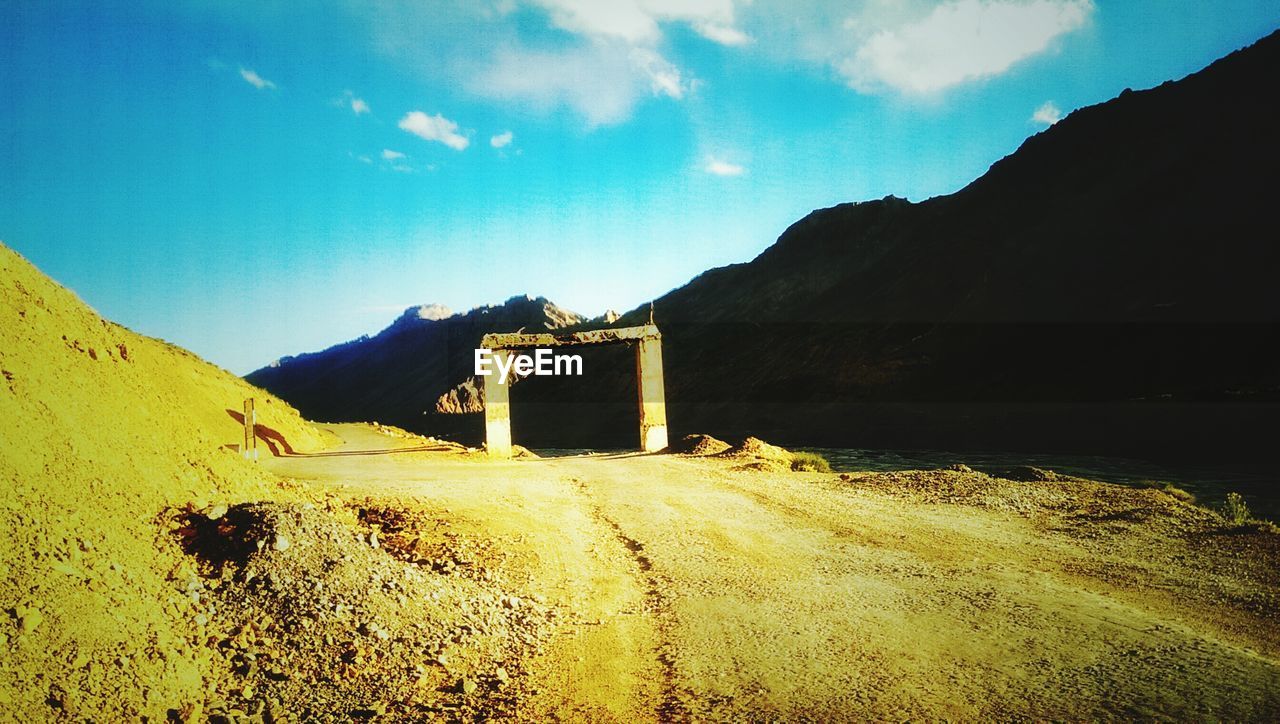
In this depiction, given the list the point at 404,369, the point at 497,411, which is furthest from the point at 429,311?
the point at 497,411

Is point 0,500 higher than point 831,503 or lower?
higher

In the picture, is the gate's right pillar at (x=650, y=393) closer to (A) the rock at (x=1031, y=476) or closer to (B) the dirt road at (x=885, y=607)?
(B) the dirt road at (x=885, y=607)

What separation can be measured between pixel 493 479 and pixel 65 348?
9.36m

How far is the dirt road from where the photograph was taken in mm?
4297

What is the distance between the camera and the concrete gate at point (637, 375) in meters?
24.6

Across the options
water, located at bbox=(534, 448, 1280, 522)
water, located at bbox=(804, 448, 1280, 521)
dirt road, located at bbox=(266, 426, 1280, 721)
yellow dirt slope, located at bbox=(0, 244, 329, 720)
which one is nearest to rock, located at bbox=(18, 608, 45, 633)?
yellow dirt slope, located at bbox=(0, 244, 329, 720)

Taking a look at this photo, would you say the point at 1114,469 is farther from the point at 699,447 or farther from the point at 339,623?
the point at 339,623

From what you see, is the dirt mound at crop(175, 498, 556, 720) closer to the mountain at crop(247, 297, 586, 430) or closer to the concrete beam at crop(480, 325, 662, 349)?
the concrete beam at crop(480, 325, 662, 349)

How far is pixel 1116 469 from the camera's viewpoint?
765 inches

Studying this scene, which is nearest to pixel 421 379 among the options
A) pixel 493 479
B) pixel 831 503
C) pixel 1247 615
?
pixel 493 479

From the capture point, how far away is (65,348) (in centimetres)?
666

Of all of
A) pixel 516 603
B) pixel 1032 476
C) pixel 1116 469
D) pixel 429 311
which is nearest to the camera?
pixel 516 603

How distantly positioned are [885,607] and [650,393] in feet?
62.6

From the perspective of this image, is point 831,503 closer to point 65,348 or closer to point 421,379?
point 65,348
